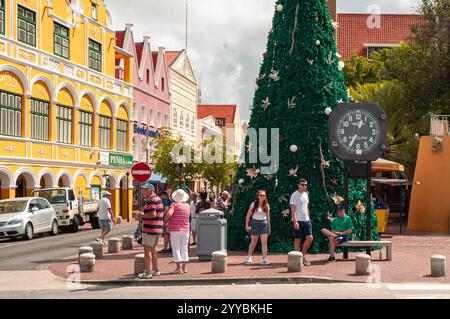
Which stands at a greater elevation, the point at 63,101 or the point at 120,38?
the point at 120,38

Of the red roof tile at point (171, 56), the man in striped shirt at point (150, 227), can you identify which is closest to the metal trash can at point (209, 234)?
the man in striped shirt at point (150, 227)

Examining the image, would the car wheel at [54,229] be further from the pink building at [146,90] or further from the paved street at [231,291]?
the pink building at [146,90]

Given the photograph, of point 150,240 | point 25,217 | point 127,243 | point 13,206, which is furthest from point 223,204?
point 13,206

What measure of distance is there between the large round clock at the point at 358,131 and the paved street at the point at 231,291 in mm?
4695

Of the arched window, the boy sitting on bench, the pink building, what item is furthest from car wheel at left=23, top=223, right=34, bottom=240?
the arched window

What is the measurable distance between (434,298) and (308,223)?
555 cm

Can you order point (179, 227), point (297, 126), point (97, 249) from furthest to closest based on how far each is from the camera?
point (297, 126) → point (97, 249) → point (179, 227)

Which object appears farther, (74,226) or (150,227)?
(74,226)

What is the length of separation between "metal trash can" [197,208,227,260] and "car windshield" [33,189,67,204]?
1620 cm

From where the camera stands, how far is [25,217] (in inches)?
1070

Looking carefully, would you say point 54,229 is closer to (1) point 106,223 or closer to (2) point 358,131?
(1) point 106,223

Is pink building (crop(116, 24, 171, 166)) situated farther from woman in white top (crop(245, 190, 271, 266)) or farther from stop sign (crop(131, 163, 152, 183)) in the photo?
woman in white top (crop(245, 190, 271, 266))

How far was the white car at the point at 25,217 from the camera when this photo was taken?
26.7m

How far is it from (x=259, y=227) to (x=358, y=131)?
3.39m
